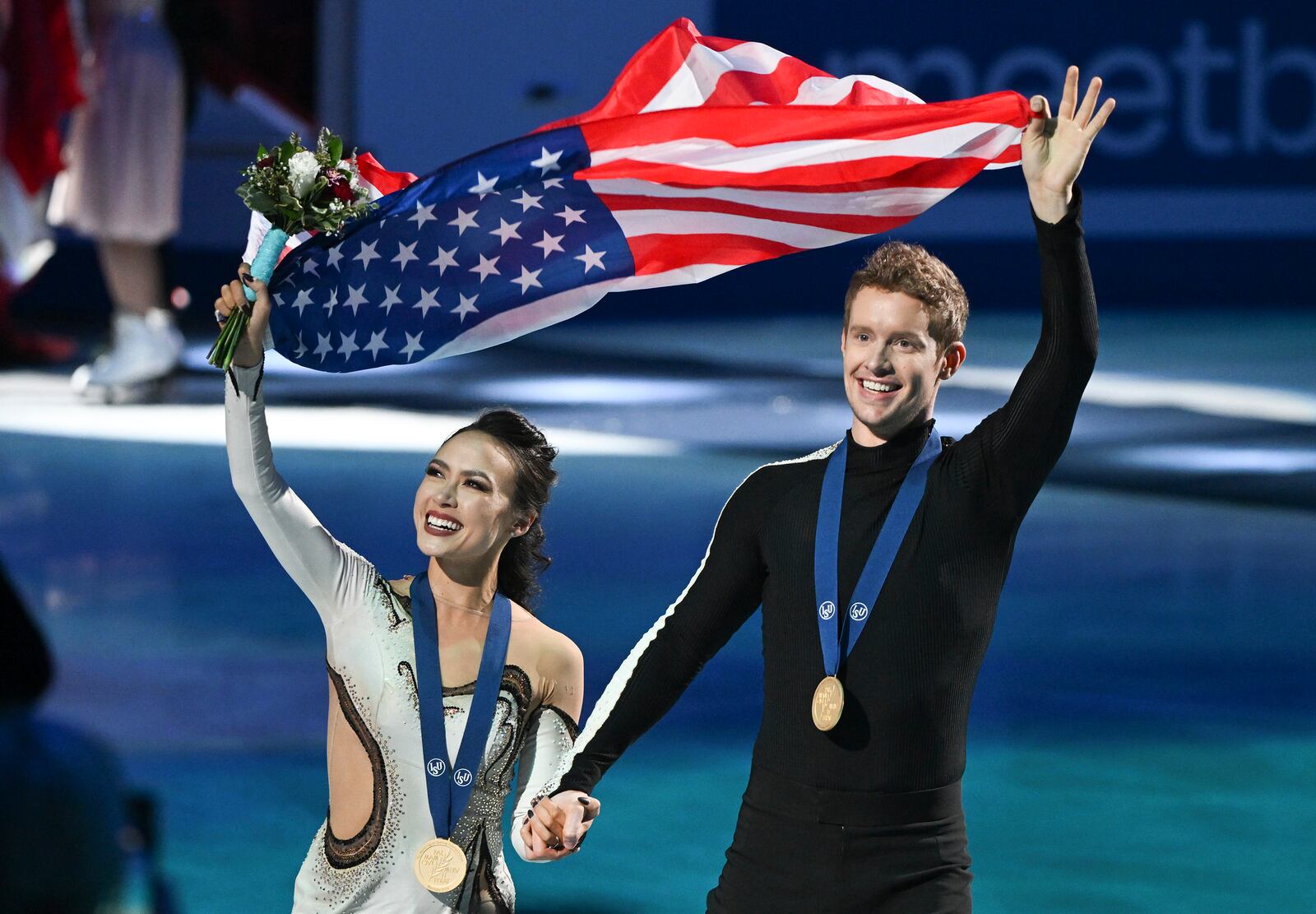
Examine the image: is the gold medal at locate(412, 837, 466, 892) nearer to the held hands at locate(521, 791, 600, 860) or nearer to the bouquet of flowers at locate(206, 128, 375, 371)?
the held hands at locate(521, 791, 600, 860)

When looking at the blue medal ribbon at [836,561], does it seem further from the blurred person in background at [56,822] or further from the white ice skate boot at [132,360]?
the white ice skate boot at [132,360]

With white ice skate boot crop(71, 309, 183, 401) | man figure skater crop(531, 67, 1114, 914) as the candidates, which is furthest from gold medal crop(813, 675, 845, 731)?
white ice skate boot crop(71, 309, 183, 401)

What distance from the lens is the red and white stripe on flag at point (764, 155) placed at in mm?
3719

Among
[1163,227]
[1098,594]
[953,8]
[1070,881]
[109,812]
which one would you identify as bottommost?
[109,812]

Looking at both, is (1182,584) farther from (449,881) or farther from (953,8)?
(953,8)

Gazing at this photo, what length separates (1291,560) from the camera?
8328 millimetres

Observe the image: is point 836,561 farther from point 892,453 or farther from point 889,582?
point 892,453

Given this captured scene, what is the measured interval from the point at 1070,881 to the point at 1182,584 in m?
3.23

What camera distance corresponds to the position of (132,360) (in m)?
12.7

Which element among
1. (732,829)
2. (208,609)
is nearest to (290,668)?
(208,609)

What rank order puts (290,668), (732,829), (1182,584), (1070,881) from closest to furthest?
(1070,881), (732,829), (290,668), (1182,584)

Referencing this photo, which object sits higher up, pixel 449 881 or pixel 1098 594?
pixel 1098 594

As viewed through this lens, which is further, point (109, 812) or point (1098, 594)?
point (1098, 594)

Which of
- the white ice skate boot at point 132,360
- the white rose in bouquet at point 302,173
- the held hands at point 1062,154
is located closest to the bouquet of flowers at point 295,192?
the white rose in bouquet at point 302,173
